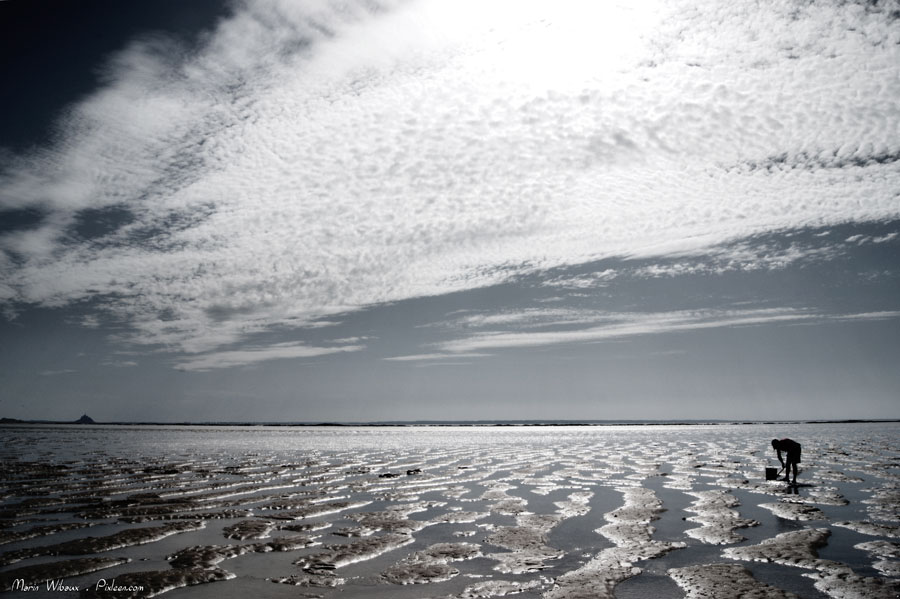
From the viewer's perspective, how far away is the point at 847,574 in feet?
28.6

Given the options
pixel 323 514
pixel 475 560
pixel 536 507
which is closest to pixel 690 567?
pixel 475 560

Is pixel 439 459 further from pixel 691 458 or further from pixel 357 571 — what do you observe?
pixel 357 571

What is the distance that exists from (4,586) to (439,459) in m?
26.2

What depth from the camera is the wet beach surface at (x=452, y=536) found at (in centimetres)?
830

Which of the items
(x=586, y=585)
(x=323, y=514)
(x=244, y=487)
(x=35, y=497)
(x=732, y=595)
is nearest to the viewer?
(x=732, y=595)

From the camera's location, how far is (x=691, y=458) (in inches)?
1243

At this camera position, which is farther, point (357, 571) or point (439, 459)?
point (439, 459)

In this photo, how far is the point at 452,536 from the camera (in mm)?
11766

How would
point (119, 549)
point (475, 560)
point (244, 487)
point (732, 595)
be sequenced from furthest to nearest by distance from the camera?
point (244, 487), point (119, 549), point (475, 560), point (732, 595)

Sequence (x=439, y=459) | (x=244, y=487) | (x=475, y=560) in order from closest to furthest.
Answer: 1. (x=475, y=560)
2. (x=244, y=487)
3. (x=439, y=459)

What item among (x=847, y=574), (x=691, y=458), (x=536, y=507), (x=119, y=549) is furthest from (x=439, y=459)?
(x=847, y=574)

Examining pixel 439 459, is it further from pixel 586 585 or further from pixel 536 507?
pixel 586 585

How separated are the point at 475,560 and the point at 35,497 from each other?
47.9 feet

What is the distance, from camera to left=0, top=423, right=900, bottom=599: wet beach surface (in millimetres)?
8297
